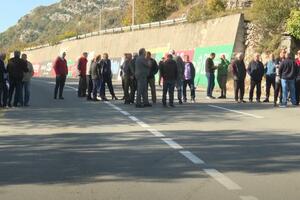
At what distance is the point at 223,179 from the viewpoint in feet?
26.5

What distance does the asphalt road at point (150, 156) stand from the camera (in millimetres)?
7531

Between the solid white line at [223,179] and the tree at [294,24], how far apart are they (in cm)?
2398

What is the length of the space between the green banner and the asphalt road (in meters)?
19.5

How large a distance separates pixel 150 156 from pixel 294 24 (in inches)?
918

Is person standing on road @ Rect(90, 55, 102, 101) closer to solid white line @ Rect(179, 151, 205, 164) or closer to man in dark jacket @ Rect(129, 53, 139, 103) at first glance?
man in dark jacket @ Rect(129, 53, 139, 103)

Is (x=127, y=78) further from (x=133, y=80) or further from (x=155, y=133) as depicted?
(x=155, y=133)

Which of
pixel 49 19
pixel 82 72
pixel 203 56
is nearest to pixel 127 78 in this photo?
pixel 82 72

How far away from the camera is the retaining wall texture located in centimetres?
3742

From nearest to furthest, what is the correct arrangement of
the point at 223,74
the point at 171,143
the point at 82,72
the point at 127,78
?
the point at 171,143 → the point at 127,78 → the point at 82,72 → the point at 223,74

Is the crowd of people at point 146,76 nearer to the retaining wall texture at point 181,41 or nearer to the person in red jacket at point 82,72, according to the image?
the person in red jacket at point 82,72

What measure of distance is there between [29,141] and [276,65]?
12396 millimetres

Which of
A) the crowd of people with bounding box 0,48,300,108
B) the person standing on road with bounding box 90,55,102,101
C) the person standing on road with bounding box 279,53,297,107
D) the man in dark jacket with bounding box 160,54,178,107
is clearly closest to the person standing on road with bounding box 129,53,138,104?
the crowd of people with bounding box 0,48,300,108

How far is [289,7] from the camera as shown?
113 feet

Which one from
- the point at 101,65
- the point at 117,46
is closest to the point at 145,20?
the point at 117,46
